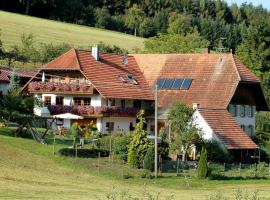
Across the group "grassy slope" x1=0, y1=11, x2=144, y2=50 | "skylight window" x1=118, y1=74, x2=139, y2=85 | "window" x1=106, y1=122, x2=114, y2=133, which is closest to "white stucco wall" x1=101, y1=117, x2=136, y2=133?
"window" x1=106, y1=122, x2=114, y2=133

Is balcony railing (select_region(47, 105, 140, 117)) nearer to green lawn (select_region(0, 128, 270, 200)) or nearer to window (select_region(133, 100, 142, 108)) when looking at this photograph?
window (select_region(133, 100, 142, 108))

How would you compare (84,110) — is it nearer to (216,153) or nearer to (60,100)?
(60,100)

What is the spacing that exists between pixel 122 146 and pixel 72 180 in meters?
7.98

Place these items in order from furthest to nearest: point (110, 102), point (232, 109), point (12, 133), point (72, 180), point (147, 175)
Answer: point (232, 109) < point (110, 102) < point (12, 133) < point (147, 175) < point (72, 180)

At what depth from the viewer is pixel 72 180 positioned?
1797 inches

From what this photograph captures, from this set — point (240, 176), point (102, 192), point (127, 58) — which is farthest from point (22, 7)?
point (102, 192)

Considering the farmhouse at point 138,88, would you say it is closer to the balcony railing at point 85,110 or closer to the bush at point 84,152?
the balcony railing at point 85,110

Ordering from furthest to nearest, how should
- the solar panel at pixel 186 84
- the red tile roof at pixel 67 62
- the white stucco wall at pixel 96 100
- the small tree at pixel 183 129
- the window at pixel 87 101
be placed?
the solar panel at pixel 186 84, the red tile roof at pixel 67 62, the window at pixel 87 101, the white stucco wall at pixel 96 100, the small tree at pixel 183 129

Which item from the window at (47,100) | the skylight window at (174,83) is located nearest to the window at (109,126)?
the window at (47,100)

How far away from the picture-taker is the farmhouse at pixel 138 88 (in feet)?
222

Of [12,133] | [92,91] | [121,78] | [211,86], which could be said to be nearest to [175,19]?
[121,78]

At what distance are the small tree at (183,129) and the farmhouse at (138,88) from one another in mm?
6978

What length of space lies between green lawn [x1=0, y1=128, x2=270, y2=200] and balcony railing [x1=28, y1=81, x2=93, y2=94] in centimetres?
1311

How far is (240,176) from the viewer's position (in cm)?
5341
